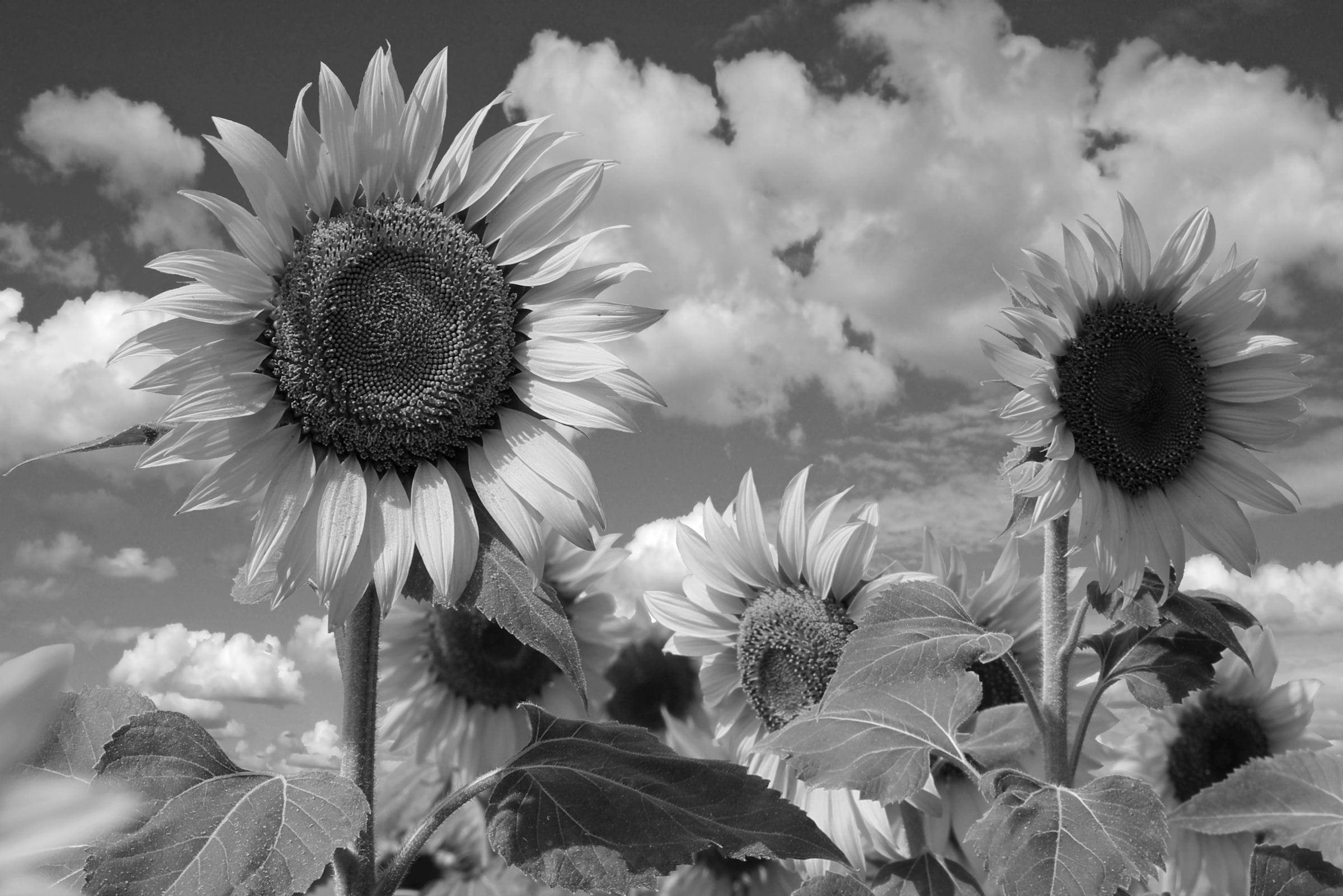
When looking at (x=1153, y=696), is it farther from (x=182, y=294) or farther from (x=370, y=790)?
(x=182, y=294)

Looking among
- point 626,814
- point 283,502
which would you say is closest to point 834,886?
point 626,814

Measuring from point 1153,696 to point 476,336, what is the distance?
7.27ft

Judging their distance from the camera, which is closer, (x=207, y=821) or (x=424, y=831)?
(x=207, y=821)

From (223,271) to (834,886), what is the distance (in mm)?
1858

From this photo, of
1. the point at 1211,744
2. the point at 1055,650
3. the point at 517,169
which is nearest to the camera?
the point at 517,169

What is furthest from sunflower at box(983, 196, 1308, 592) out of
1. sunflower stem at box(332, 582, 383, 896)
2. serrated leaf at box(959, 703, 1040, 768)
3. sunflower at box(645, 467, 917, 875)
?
sunflower stem at box(332, 582, 383, 896)

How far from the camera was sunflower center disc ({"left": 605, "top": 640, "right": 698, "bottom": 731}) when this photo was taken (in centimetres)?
364

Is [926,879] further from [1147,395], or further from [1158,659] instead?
[1147,395]

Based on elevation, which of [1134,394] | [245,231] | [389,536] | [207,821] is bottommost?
[207,821]

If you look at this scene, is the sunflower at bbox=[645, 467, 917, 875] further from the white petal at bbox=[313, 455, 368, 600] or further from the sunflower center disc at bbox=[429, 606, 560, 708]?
the white petal at bbox=[313, 455, 368, 600]

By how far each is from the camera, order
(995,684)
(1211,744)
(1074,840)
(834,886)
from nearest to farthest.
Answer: (1074,840) → (834,886) → (995,684) → (1211,744)

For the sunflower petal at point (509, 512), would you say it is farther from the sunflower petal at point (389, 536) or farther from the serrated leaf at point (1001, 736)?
Answer: the serrated leaf at point (1001, 736)

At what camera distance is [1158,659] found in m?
3.36

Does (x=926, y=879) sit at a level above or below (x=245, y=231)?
below
